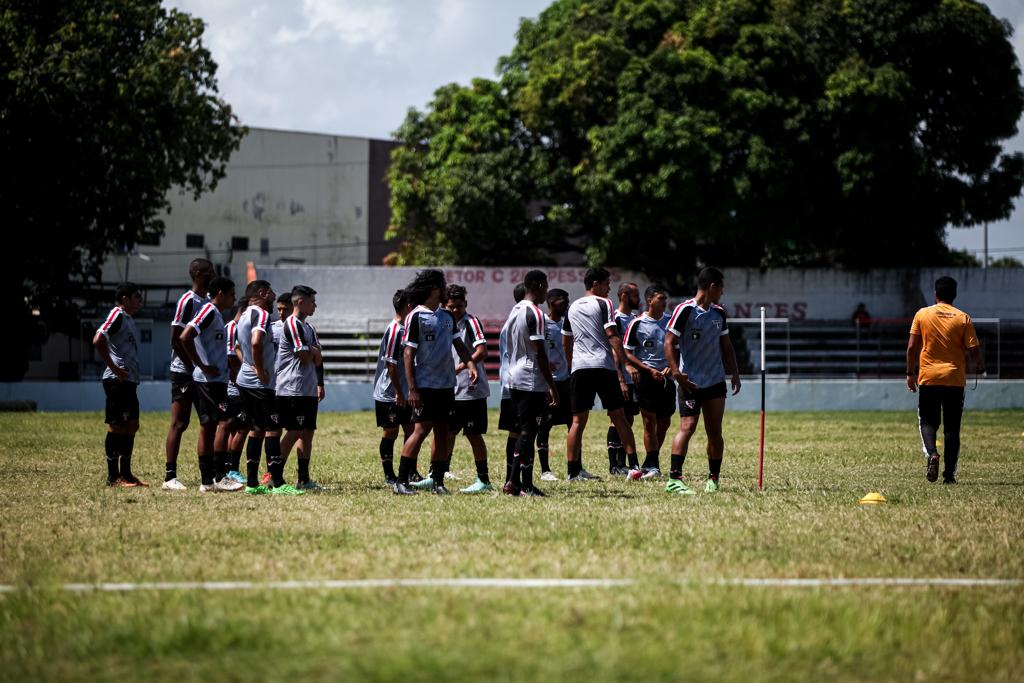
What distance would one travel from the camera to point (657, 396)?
557 inches

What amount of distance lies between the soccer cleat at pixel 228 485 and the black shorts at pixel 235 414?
21.8 inches

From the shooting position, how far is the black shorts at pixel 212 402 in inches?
482

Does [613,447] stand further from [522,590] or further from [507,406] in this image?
[522,590]

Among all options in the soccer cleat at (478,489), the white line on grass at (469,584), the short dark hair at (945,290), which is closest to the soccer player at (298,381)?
the soccer cleat at (478,489)

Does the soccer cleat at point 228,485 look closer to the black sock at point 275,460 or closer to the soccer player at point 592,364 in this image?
the black sock at point 275,460

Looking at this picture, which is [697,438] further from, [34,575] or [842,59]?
[842,59]

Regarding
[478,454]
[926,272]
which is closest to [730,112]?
[926,272]

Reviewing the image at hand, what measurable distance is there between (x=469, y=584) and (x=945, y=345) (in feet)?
26.8

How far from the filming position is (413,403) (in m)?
11.3

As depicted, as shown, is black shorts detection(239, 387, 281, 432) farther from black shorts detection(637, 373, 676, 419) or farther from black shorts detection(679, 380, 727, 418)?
black shorts detection(637, 373, 676, 419)

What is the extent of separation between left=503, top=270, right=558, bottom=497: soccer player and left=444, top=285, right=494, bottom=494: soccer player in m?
0.59

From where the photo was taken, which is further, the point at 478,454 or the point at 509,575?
the point at 478,454

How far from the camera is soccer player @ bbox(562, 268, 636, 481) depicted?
13.3 meters

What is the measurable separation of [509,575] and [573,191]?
117 ft
